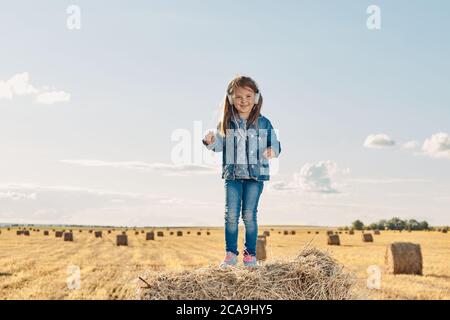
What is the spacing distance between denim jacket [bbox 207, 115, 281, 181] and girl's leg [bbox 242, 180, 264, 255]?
0.10 meters

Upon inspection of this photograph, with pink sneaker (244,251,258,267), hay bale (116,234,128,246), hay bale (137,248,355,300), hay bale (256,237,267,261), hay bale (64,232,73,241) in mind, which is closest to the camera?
hay bale (137,248,355,300)

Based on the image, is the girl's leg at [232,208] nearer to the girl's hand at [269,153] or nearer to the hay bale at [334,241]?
the girl's hand at [269,153]

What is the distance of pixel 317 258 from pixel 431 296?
5379 mm

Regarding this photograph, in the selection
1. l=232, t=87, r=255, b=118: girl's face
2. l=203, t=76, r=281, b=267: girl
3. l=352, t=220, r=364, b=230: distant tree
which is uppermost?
l=232, t=87, r=255, b=118: girl's face

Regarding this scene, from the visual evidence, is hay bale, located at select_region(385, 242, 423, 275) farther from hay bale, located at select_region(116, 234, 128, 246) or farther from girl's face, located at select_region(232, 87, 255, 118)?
hay bale, located at select_region(116, 234, 128, 246)

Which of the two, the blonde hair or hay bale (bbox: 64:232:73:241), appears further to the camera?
hay bale (bbox: 64:232:73:241)

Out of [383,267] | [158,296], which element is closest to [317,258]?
[158,296]

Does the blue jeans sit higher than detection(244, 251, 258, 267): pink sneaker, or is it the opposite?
the blue jeans

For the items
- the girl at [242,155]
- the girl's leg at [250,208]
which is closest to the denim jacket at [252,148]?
the girl at [242,155]

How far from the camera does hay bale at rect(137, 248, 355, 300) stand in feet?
18.9

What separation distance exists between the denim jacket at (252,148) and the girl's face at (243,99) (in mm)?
183

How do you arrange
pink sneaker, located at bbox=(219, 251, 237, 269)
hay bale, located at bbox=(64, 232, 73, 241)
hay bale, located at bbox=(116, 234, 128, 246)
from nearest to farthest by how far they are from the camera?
pink sneaker, located at bbox=(219, 251, 237, 269) < hay bale, located at bbox=(116, 234, 128, 246) < hay bale, located at bbox=(64, 232, 73, 241)

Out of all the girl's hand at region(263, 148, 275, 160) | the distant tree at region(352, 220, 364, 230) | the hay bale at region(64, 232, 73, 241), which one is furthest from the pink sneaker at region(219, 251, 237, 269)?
the distant tree at region(352, 220, 364, 230)
